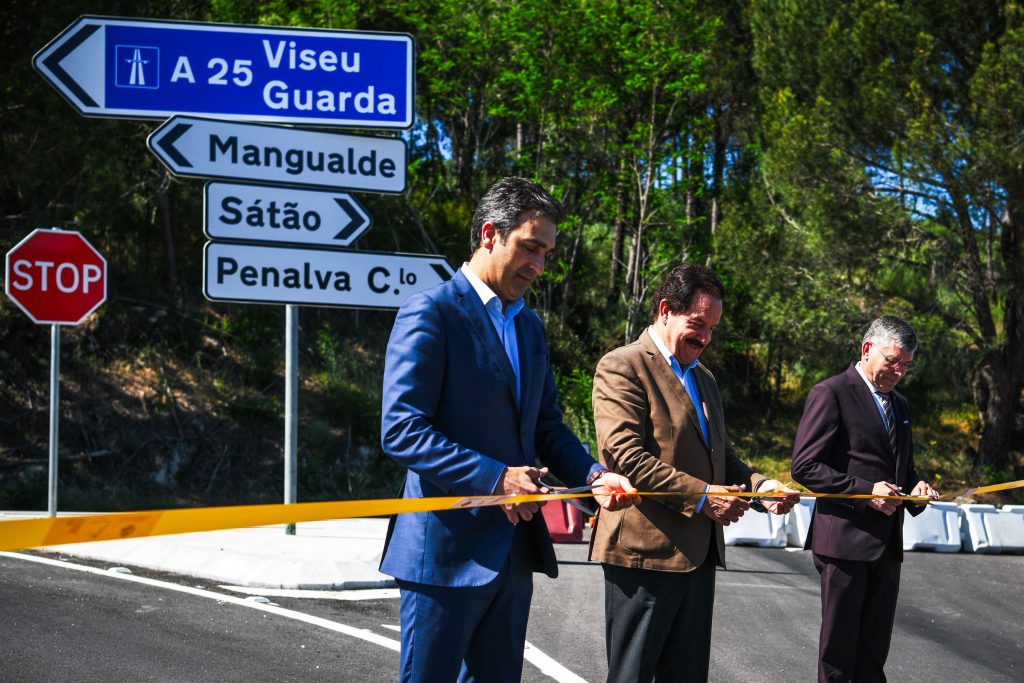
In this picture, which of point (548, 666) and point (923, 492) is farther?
point (548, 666)

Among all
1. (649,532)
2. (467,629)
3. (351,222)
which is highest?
(351,222)

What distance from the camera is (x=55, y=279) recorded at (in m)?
10.7

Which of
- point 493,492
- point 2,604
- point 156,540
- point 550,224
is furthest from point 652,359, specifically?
point 156,540

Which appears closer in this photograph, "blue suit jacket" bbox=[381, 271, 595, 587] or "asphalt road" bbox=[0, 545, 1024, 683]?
"blue suit jacket" bbox=[381, 271, 595, 587]

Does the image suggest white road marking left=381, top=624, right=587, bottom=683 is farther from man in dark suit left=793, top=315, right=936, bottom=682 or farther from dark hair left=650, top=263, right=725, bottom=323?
dark hair left=650, top=263, right=725, bottom=323

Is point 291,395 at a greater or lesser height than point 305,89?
lesser

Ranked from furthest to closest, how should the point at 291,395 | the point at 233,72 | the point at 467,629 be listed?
1. the point at 291,395
2. the point at 233,72
3. the point at 467,629

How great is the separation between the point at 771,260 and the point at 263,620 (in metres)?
16.2

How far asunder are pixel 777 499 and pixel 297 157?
6.08m

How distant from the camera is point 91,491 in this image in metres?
16.3

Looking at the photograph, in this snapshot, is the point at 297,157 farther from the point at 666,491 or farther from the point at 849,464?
the point at 666,491

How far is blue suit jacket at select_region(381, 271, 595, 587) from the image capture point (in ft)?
9.47

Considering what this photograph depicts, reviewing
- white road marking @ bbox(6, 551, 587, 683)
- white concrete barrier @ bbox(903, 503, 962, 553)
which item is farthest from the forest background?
white concrete barrier @ bbox(903, 503, 962, 553)

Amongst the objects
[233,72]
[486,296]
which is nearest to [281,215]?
[233,72]
